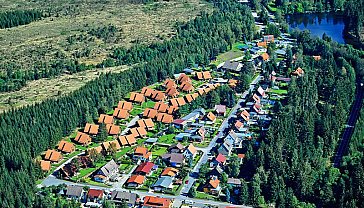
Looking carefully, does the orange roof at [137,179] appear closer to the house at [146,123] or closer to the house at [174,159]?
the house at [174,159]

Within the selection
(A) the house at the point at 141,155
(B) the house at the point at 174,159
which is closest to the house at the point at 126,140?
(A) the house at the point at 141,155

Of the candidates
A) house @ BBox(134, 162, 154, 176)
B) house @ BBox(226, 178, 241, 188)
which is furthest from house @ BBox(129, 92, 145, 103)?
house @ BBox(226, 178, 241, 188)

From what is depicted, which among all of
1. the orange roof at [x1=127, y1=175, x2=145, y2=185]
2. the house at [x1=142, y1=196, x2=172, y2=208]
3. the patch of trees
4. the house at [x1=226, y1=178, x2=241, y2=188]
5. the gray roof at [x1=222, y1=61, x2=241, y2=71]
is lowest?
the house at [x1=226, y1=178, x2=241, y2=188]

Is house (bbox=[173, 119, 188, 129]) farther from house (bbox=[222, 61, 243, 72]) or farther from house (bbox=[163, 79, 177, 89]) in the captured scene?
house (bbox=[222, 61, 243, 72])

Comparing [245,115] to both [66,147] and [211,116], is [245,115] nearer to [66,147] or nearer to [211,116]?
[211,116]

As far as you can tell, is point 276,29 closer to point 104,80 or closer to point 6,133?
point 104,80

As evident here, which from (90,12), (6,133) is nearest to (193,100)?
(6,133)
